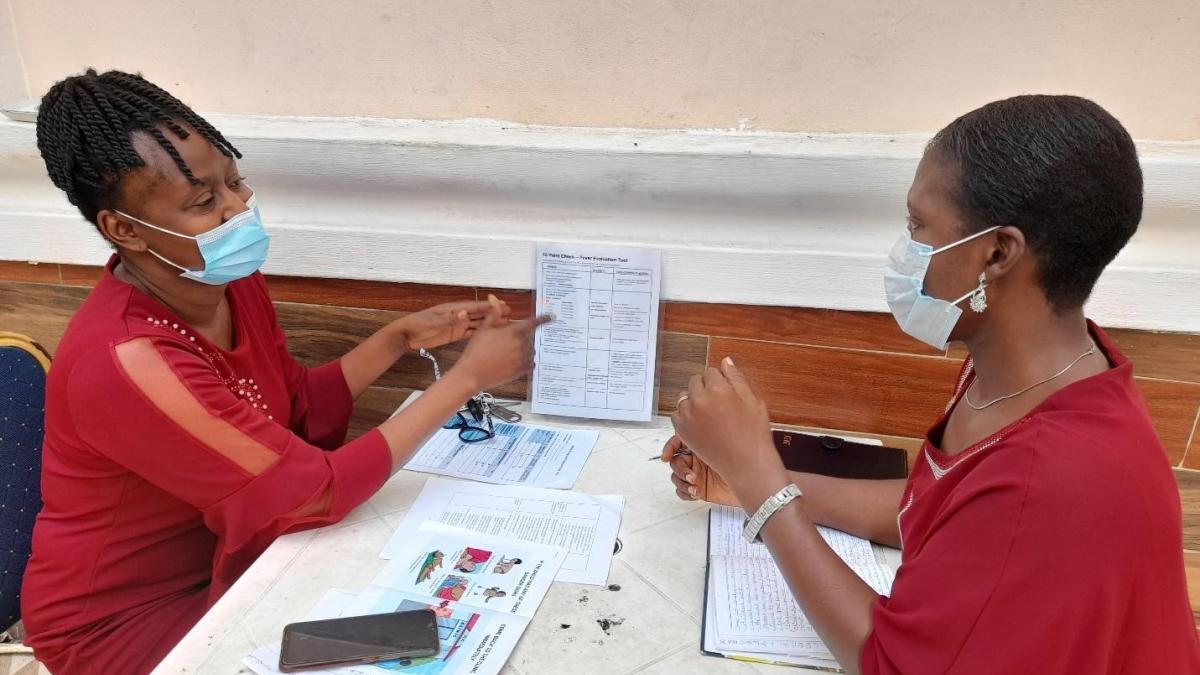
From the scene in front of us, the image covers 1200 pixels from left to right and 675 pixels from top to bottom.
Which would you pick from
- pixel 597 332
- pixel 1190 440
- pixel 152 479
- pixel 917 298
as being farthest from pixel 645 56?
pixel 1190 440

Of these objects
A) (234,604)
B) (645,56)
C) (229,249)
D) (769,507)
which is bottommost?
(234,604)

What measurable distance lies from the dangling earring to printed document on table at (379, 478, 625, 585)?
1.83 ft

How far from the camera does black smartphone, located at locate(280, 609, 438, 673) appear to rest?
0.87m

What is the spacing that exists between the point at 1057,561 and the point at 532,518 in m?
0.69

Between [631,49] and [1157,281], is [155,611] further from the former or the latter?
[1157,281]

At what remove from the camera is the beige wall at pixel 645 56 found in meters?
1.24

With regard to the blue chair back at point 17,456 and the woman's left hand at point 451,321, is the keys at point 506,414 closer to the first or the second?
the woman's left hand at point 451,321

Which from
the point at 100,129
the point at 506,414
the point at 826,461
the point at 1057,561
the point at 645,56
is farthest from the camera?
the point at 506,414

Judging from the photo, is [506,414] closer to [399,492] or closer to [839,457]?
[399,492]

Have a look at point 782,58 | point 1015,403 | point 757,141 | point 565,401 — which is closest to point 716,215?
point 757,141

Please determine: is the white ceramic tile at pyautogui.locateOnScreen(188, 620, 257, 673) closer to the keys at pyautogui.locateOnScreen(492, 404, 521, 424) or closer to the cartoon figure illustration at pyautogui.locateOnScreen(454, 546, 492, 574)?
the cartoon figure illustration at pyautogui.locateOnScreen(454, 546, 492, 574)

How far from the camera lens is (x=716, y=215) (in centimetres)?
136

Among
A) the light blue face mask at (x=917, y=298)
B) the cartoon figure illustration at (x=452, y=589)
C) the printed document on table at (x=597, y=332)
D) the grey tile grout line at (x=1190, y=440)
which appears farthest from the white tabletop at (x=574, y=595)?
the grey tile grout line at (x=1190, y=440)

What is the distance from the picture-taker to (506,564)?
1.04m
